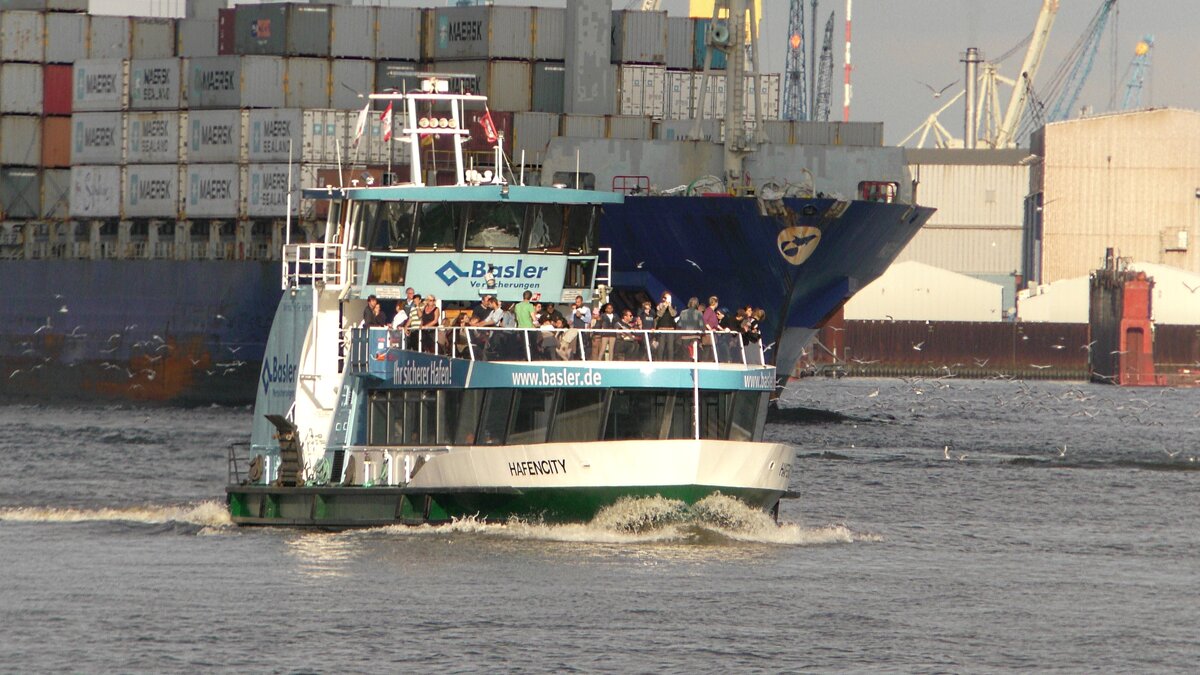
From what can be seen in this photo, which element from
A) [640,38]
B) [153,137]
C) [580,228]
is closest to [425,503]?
[580,228]

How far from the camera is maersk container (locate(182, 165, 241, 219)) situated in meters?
87.4

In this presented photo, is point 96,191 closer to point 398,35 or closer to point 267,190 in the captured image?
point 267,190

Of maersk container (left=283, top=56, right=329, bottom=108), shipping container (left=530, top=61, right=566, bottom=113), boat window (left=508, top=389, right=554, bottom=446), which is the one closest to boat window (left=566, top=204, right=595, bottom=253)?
boat window (left=508, top=389, right=554, bottom=446)

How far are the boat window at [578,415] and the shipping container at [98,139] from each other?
212 ft

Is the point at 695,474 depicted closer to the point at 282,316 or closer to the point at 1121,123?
the point at 282,316

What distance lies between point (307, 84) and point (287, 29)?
2.58 metres

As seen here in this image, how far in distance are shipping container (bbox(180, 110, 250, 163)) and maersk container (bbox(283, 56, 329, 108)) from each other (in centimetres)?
209

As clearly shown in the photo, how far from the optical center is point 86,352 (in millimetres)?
91375

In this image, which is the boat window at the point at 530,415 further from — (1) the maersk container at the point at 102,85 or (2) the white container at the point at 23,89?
(2) the white container at the point at 23,89

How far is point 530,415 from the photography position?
3030 centimetres

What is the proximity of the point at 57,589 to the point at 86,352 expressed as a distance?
6456 cm

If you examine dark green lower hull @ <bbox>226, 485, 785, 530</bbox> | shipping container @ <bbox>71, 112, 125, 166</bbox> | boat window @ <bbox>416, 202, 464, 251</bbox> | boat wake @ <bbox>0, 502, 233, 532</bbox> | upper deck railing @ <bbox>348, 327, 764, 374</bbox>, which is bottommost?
boat wake @ <bbox>0, 502, 233, 532</bbox>

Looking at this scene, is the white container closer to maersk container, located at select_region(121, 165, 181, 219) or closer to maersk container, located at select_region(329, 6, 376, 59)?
maersk container, located at select_region(121, 165, 181, 219)

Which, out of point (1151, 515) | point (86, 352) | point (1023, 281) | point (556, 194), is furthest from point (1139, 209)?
point (556, 194)
